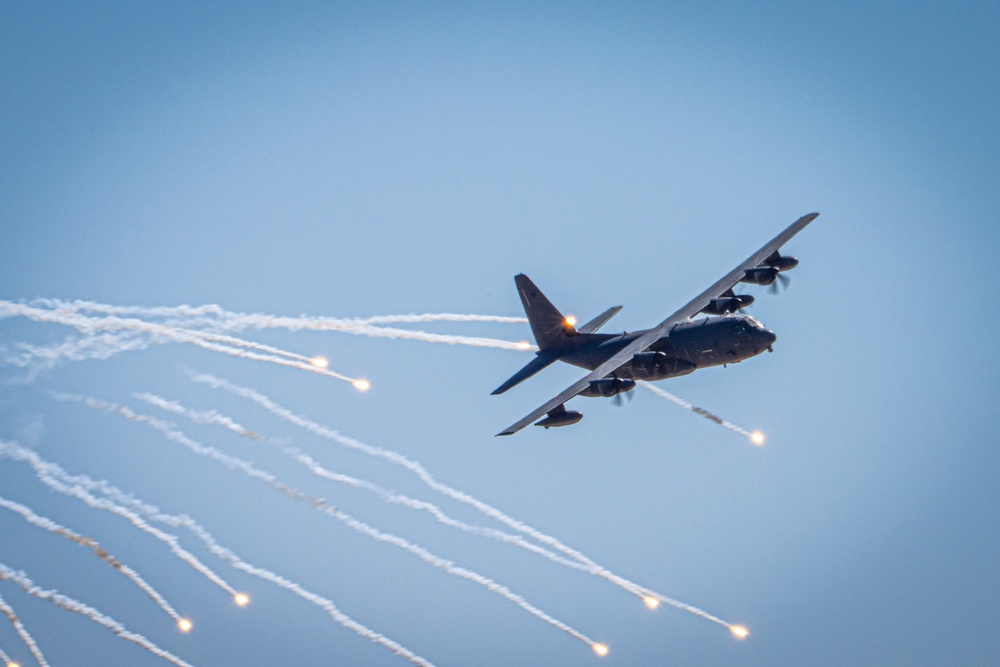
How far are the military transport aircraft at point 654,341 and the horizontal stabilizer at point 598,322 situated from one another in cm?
6

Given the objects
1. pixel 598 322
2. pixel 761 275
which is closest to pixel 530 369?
pixel 598 322

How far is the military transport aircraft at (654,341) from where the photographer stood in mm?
54625

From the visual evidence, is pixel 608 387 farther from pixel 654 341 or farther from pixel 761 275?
A: pixel 761 275

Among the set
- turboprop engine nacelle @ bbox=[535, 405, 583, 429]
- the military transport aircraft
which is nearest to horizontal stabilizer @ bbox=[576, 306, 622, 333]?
the military transport aircraft

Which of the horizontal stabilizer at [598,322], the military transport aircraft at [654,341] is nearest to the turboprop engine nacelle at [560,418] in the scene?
the military transport aircraft at [654,341]

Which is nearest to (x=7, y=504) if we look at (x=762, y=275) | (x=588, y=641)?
(x=588, y=641)

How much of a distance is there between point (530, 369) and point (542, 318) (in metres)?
5.77

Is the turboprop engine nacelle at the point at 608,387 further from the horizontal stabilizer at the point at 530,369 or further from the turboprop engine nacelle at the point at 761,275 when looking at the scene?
the turboprop engine nacelle at the point at 761,275

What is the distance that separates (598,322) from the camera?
61875mm

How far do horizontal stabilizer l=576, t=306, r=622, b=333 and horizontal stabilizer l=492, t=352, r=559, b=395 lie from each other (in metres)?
2.52

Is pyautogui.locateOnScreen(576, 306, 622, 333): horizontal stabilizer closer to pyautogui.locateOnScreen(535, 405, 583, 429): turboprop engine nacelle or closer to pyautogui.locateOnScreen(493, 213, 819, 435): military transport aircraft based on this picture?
pyautogui.locateOnScreen(493, 213, 819, 435): military transport aircraft

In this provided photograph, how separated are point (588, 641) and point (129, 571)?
25932 millimetres

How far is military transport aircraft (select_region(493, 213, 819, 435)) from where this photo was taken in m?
54.6

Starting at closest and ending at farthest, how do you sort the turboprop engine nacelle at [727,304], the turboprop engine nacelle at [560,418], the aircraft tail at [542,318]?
the turboprop engine nacelle at [560,418]
the turboprop engine nacelle at [727,304]
the aircraft tail at [542,318]
